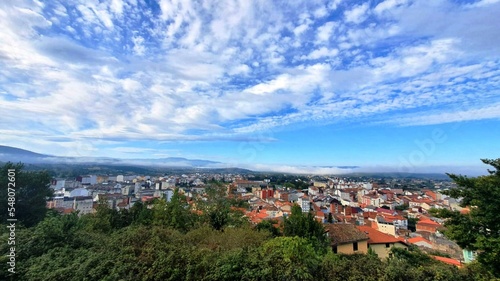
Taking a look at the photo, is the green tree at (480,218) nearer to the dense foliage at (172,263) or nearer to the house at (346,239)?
the dense foliage at (172,263)

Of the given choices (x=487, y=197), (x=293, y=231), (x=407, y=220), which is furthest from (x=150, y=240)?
(x=407, y=220)

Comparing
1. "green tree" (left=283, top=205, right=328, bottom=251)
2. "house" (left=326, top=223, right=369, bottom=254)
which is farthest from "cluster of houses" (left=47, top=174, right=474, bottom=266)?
"green tree" (left=283, top=205, right=328, bottom=251)

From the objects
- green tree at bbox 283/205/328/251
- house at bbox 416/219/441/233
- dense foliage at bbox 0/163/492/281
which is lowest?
house at bbox 416/219/441/233

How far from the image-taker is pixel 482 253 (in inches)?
208

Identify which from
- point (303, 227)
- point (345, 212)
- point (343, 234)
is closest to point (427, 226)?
point (345, 212)

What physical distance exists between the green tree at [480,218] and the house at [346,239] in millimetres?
9665

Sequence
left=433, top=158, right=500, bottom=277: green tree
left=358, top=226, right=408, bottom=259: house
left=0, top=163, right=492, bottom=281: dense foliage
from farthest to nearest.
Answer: left=358, top=226, right=408, bottom=259: house
left=433, top=158, right=500, bottom=277: green tree
left=0, top=163, right=492, bottom=281: dense foliage

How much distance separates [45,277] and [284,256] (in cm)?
372

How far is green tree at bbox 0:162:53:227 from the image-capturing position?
38.9 feet

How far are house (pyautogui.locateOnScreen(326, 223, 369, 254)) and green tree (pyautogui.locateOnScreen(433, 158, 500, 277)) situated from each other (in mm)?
9665

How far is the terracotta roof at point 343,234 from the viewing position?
50.1ft

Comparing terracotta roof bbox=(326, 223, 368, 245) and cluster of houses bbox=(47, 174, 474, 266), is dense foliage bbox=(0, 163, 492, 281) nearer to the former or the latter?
cluster of houses bbox=(47, 174, 474, 266)

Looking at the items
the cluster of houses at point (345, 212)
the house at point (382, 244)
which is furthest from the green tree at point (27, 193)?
the house at point (382, 244)

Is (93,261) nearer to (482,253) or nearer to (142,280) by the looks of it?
(142,280)
